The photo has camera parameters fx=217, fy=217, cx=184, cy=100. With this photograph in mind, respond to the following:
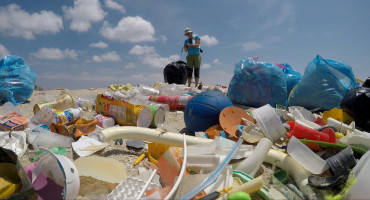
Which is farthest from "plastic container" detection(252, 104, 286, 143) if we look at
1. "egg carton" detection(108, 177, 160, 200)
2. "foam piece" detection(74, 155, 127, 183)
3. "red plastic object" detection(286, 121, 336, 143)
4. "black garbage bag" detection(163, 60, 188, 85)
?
"black garbage bag" detection(163, 60, 188, 85)

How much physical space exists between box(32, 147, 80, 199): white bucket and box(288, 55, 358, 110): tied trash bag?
12.1 feet

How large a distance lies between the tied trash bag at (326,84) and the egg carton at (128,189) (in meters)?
3.30

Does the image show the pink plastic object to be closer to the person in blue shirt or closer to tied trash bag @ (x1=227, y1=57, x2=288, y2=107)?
tied trash bag @ (x1=227, y1=57, x2=288, y2=107)

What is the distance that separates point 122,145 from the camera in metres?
2.15

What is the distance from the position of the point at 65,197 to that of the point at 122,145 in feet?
3.44

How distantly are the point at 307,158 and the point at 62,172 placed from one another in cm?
156

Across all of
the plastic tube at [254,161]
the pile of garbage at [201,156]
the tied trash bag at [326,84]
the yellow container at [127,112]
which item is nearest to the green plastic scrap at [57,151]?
the pile of garbage at [201,156]

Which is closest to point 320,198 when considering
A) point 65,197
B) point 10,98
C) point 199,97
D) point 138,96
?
point 65,197

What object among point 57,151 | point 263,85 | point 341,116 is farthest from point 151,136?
point 263,85

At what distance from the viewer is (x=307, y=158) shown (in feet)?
5.05

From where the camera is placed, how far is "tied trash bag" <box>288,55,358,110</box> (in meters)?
3.49

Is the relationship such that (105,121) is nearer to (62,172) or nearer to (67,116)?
(67,116)

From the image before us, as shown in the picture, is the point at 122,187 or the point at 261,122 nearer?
the point at 122,187

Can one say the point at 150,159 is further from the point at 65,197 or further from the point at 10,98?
the point at 10,98
